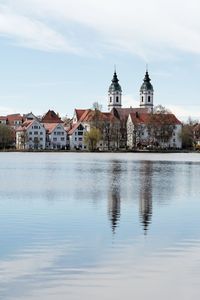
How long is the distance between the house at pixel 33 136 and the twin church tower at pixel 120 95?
3638cm

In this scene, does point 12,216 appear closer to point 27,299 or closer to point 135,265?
point 135,265

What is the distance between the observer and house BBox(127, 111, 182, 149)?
401 ft

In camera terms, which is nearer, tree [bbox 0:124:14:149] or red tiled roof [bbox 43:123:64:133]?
tree [bbox 0:124:14:149]

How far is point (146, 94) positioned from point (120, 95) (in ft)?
24.9

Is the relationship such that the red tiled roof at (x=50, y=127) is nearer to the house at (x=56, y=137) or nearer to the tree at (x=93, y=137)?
the house at (x=56, y=137)

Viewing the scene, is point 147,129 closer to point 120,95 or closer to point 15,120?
point 120,95

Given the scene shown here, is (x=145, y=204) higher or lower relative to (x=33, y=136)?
lower

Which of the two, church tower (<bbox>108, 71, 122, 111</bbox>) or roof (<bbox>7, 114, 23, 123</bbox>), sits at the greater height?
church tower (<bbox>108, 71, 122, 111</bbox>)

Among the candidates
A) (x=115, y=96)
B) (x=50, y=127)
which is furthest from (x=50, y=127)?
(x=115, y=96)

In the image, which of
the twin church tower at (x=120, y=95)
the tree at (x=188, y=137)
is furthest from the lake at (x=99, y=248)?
the twin church tower at (x=120, y=95)

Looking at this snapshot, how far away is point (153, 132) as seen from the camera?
123250 millimetres

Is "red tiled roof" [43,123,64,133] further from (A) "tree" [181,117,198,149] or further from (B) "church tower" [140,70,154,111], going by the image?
(B) "church tower" [140,70,154,111]

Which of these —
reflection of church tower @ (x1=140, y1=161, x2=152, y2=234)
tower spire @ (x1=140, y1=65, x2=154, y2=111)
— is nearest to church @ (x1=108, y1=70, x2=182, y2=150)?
tower spire @ (x1=140, y1=65, x2=154, y2=111)

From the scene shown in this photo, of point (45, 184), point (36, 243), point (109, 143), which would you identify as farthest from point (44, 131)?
point (36, 243)
